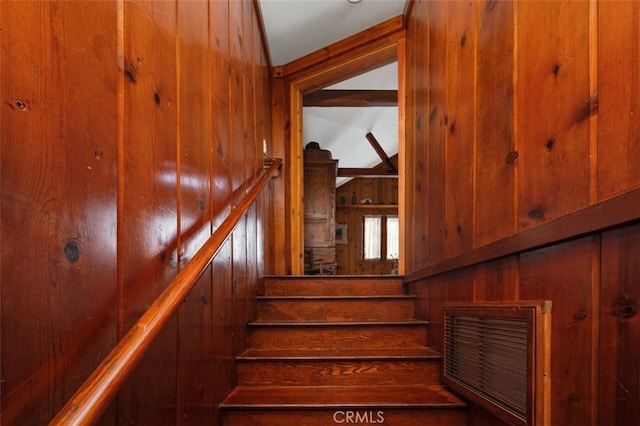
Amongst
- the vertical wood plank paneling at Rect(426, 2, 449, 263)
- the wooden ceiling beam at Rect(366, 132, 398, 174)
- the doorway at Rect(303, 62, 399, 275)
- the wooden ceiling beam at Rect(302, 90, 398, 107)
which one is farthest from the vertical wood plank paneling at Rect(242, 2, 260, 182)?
the wooden ceiling beam at Rect(366, 132, 398, 174)

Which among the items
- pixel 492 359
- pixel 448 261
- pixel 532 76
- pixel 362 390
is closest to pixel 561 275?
pixel 492 359

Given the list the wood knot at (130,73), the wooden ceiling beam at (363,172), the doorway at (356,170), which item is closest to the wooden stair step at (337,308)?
the wood knot at (130,73)

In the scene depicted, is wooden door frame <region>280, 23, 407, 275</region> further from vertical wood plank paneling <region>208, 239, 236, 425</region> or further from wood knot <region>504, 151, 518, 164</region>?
wood knot <region>504, 151, 518, 164</region>

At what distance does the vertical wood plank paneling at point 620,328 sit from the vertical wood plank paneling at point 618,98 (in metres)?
0.12

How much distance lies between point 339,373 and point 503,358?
850 millimetres

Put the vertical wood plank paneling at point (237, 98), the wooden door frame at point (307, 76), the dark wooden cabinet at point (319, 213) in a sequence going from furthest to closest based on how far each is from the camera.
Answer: the dark wooden cabinet at point (319, 213) < the wooden door frame at point (307, 76) < the vertical wood plank paneling at point (237, 98)

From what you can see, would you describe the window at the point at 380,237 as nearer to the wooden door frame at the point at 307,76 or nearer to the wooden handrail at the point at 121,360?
the wooden door frame at the point at 307,76

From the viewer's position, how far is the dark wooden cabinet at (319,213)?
236 inches

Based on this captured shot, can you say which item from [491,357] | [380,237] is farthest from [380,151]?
[491,357]

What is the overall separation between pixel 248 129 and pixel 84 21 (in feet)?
5.02

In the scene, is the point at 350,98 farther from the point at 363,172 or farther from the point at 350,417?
the point at 350,417

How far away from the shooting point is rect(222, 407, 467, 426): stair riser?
Answer: 1.54 metres

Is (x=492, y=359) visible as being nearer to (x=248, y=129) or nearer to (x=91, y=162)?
(x=91, y=162)

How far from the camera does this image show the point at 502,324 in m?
1.21
